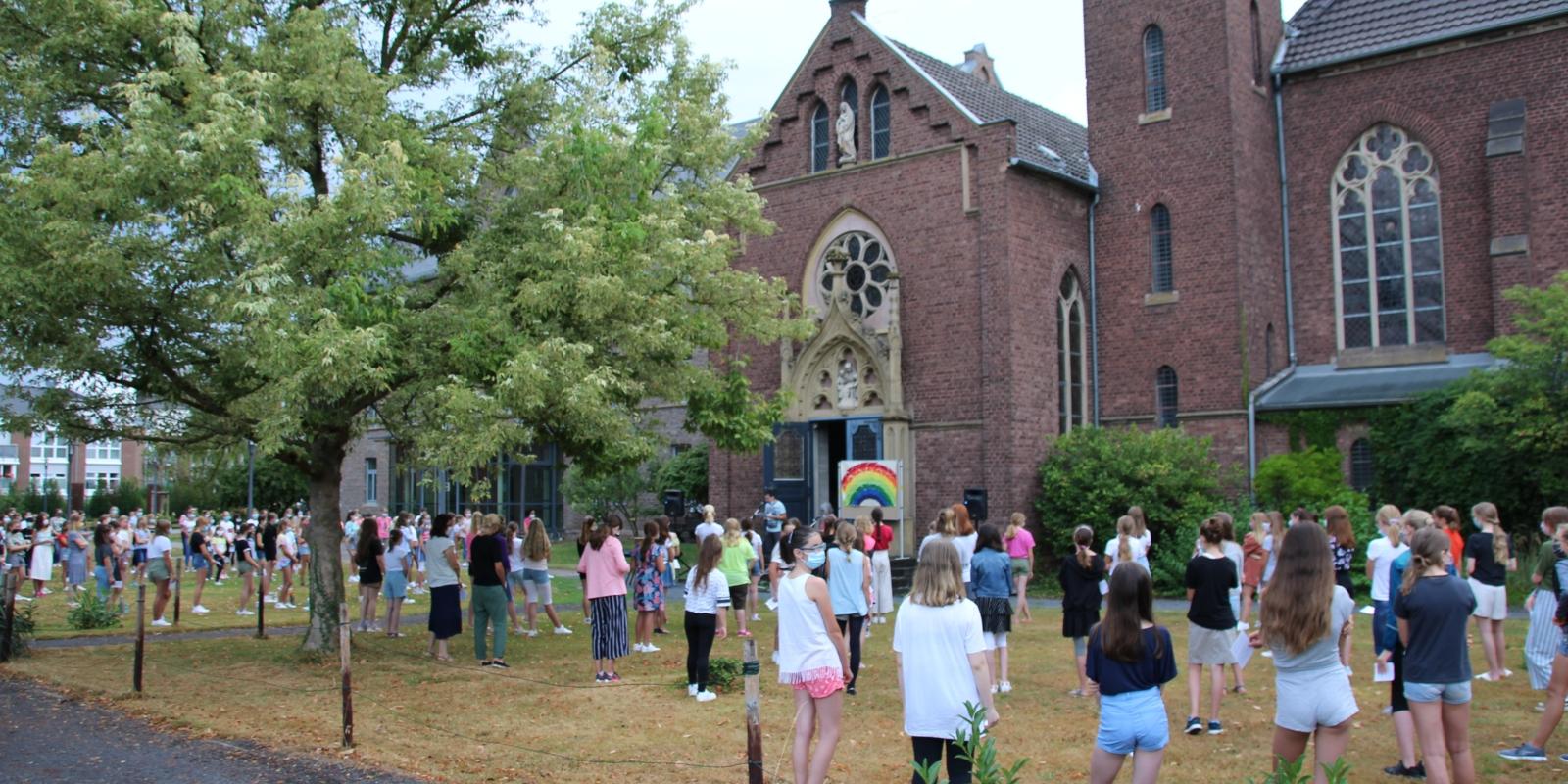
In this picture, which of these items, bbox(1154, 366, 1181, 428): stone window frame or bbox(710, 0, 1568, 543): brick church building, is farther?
bbox(1154, 366, 1181, 428): stone window frame

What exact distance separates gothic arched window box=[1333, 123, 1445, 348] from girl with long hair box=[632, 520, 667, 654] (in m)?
16.3

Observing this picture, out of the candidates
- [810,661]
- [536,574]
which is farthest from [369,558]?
[810,661]

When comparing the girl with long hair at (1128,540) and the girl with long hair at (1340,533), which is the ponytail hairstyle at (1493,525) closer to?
the girl with long hair at (1340,533)

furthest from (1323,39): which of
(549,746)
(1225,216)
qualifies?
(549,746)

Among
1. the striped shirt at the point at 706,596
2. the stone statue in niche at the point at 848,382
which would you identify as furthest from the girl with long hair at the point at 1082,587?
A: the stone statue in niche at the point at 848,382

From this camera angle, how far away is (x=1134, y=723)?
6039mm

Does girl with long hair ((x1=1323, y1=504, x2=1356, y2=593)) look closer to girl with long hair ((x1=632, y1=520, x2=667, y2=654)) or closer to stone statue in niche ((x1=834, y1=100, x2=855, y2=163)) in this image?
girl with long hair ((x1=632, y1=520, x2=667, y2=654))

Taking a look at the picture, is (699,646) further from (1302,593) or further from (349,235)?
(1302,593)

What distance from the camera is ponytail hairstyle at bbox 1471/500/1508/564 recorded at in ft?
36.2

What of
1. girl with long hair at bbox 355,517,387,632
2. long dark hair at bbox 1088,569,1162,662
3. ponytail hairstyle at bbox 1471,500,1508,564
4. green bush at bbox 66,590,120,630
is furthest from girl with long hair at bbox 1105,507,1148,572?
green bush at bbox 66,590,120,630

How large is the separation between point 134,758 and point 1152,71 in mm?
22857

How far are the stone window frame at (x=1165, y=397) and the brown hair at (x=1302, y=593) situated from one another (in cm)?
1935

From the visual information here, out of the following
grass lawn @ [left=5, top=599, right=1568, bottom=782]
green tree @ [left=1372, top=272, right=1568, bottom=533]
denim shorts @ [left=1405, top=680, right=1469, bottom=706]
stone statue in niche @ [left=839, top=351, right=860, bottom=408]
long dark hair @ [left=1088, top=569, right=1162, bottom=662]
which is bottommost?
grass lawn @ [left=5, top=599, right=1568, bottom=782]

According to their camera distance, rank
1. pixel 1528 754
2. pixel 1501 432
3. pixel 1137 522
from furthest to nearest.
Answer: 1. pixel 1501 432
2. pixel 1137 522
3. pixel 1528 754
